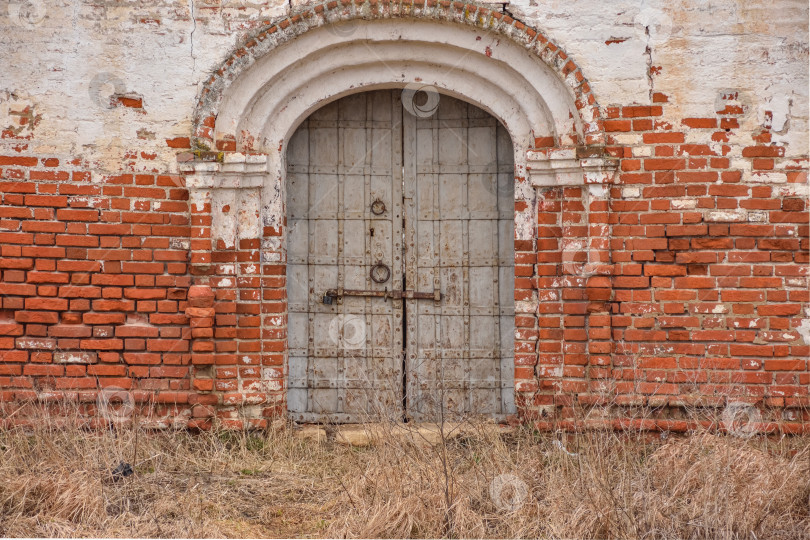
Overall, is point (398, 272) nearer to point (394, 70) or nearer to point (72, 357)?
point (394, 70)

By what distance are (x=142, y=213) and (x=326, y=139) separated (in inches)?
54.1

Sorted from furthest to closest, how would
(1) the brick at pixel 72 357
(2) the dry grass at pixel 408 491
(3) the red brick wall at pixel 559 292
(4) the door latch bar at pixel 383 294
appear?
(4) the door latch bar at pixel 383 294 → (1) the brick at pixel 72 357 → (3) the red brick wall at pixel 559 292 → (2) the dry grass at pixel 408 491

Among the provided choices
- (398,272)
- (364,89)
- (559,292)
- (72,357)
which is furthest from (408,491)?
(364,89)

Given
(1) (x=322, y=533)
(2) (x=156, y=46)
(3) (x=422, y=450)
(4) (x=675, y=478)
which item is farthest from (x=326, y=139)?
(4) (x=675, y=478)

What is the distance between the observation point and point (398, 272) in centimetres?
549

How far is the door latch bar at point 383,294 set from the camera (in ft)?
17.9

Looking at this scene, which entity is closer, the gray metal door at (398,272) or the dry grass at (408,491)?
the dry grass at (408,491)

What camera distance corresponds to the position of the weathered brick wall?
4926 mm

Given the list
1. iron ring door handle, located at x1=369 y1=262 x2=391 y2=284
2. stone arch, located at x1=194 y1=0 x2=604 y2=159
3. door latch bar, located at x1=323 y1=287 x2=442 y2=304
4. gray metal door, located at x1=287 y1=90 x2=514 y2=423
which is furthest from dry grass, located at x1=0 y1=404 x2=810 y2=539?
stone arch, located at x1=194 y1=0 x2=604 y2=159

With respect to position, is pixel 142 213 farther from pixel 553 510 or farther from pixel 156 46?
pixel 553 510

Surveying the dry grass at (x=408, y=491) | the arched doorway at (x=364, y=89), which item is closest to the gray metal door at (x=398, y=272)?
the arched doorway at (x=364, y=89)

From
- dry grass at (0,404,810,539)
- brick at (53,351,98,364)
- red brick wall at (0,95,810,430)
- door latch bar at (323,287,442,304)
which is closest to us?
dry grass at (0,404,810,539)

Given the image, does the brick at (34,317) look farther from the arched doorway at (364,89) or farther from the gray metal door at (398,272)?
the gray metal door at (398,272)

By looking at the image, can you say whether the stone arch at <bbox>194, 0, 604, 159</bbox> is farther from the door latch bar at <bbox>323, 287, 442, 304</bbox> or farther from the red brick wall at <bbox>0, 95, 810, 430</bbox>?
the door latch bar at <bbox>323, 287, 442, 304</bbox>
